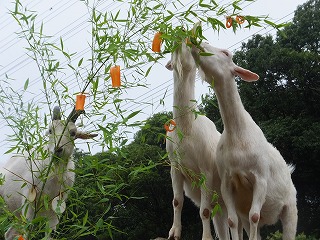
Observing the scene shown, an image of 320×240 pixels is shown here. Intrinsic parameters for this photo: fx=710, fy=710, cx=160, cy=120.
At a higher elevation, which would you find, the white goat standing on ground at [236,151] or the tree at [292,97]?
the tree at [292,97]

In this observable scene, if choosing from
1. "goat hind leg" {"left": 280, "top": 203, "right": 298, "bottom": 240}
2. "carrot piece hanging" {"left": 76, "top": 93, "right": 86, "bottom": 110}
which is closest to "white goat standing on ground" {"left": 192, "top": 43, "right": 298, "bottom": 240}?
"goat hind leg" {"left": 280, "top": 203, "right": 298, "bottom": 240}

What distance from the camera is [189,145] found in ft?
23.6

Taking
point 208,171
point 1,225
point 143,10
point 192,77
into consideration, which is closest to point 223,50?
point 192,77

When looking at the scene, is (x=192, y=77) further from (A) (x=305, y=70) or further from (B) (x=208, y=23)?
(A) (x=305, y=70)

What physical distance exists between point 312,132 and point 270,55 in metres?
3.35

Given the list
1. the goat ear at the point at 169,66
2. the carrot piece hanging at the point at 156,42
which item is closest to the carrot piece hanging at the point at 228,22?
the carrot piece hanging at the point at 156,42

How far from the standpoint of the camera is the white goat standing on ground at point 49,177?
531 cm

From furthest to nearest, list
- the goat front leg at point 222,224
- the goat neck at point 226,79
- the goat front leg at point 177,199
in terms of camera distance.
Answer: the goat front leg at point 222,224
the goat front leg at point 177,199
the goat neck at point 226,79

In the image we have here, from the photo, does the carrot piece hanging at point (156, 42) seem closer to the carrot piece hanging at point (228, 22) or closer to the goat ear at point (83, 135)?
the carrot piece hanging at point (228, 22)

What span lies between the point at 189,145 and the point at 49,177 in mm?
1648

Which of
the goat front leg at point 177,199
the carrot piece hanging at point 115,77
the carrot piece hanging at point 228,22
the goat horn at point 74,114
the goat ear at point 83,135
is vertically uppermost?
the carrot piece hanging at point 228,22

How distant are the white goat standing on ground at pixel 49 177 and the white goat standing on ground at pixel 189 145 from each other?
3.52 ft

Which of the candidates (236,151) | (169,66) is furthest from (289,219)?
(169,66)

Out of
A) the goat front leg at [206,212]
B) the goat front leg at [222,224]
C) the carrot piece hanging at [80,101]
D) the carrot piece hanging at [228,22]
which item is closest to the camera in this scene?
the carrot piece hanging at [80,101]
